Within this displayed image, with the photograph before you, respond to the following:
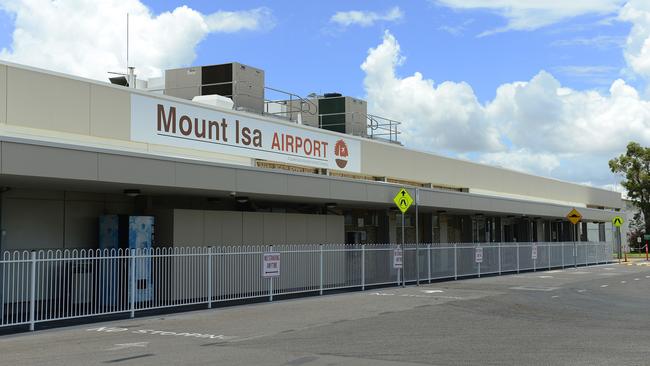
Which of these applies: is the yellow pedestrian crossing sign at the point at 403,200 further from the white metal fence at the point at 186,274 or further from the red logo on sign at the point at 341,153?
the red logo on sign at the point at 341,153

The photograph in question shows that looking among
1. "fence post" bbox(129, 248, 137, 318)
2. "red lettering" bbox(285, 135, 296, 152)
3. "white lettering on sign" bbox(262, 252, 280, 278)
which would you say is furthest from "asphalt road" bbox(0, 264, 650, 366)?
"red lettering" bbox(285, 135, 296, 152)

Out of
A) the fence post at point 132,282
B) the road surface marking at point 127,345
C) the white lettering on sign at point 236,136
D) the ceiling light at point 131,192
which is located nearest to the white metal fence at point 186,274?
the fence post at point 132,282

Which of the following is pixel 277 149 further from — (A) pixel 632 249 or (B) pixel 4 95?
(A) pixel 632 249

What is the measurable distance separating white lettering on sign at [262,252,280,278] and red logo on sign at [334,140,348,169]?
7946 millimetres

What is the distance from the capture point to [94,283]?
1691 cm

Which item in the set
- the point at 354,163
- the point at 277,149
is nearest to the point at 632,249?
the point at 354,163

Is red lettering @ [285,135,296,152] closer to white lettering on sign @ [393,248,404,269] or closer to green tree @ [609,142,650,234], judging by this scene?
white lettering on sign @ [393,248,404,269]

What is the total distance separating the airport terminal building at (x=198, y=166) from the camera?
16312 mm

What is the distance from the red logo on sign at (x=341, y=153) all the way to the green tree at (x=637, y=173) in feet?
195

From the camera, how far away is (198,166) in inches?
712

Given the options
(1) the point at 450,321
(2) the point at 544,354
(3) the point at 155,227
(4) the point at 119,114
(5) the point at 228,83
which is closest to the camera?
(2) the point at 544,354

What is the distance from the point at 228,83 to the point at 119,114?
27.6 feet

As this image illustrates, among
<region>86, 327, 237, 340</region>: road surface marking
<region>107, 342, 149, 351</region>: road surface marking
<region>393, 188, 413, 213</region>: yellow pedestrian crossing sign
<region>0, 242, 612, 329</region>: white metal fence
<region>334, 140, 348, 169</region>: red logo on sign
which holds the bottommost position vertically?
<region>86, 327, 237, 340</region>: road surface marking

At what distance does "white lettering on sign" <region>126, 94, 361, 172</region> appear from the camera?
1961cm
